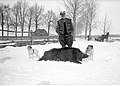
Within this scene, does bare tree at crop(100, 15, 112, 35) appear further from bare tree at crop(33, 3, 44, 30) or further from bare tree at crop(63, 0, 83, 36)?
bare tree at crop(33, 3, 44, 30)

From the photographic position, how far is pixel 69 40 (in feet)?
27.8

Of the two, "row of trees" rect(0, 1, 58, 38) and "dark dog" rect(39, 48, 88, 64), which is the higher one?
"row of trees" rect(0, 1, 58, 38)

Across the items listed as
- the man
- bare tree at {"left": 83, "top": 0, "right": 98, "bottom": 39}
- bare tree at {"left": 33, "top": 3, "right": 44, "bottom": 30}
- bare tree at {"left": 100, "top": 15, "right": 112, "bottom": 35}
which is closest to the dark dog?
the man

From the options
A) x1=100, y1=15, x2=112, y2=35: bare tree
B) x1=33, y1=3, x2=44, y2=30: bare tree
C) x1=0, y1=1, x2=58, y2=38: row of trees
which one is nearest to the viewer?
x1=0, y1=1, x2=58, y2=38: row of trees

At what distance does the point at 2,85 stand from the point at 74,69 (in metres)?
2.49

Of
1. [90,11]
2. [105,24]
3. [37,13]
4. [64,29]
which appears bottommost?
[64,29]

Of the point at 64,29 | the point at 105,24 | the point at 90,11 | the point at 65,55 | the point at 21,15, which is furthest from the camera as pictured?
the point at 21,15

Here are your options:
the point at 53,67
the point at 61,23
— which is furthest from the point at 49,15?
the point at 53,67

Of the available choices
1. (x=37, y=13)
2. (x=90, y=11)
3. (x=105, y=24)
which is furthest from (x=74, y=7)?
(x=37, y=13)

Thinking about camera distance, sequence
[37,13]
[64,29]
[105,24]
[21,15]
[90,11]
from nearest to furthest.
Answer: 1. [64,29]
2. [90,11]
3. [105,24]
4. [21,15]
5. [37,13]

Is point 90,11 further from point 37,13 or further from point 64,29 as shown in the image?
point 64,29

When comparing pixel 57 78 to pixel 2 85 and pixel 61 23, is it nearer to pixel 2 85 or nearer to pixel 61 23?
pixel 2 85

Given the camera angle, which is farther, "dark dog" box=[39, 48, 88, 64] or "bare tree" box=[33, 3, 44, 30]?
"bare tree" box=[33, 3, 44, 30]

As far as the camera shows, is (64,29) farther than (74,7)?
No
